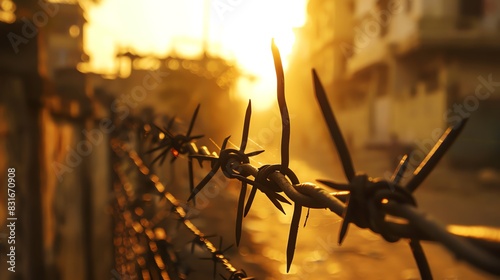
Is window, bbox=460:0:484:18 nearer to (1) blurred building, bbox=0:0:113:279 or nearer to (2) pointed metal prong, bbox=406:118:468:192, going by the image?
(1) blurred building, bbox=0:0:113:279

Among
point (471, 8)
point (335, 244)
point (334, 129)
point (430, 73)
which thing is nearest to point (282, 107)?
point (334, 129)

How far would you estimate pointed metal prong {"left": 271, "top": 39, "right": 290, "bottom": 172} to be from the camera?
0.72 m

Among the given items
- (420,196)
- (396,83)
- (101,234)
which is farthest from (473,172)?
(101,234)

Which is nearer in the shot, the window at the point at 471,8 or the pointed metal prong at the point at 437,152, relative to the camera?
the pointed metal prong at the point at 437,152

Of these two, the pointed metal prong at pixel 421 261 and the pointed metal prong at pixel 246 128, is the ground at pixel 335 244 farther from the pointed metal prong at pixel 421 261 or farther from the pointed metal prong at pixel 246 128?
the pointed metal prong at pixel 421 261

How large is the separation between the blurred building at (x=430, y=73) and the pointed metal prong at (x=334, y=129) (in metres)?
14.2

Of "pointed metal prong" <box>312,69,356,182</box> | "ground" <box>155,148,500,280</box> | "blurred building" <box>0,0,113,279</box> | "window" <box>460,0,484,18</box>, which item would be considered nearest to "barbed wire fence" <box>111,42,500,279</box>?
"pointed metal prong" <box>312,69,356,182</box>

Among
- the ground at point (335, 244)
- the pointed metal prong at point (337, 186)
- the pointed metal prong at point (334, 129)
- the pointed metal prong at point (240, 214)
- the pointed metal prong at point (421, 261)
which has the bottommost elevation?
the ground at point (335, 244)

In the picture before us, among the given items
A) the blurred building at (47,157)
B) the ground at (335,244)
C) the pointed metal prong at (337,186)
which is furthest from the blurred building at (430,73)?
the pointed metal prong at (337,186)

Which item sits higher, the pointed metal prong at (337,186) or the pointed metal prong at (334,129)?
the pointed metal prong at (334,129)

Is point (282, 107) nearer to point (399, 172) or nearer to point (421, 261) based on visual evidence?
point (399, 172)

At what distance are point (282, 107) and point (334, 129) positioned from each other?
0.17 metres

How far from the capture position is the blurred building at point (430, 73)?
659 inches

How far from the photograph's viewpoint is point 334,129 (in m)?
0.62
